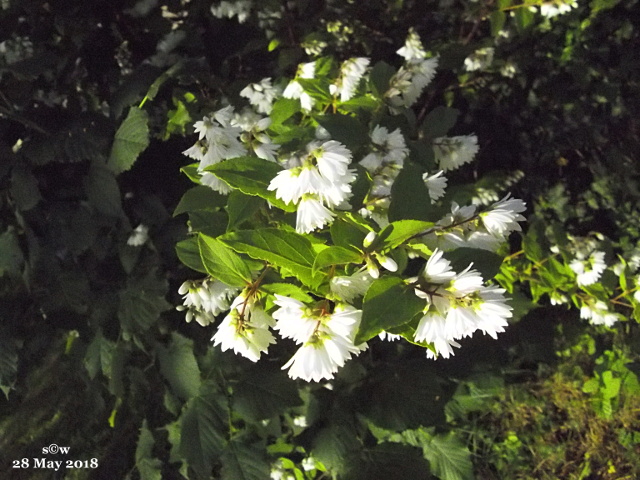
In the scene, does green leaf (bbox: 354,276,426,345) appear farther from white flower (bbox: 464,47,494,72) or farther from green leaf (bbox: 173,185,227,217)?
white flower (bbox: 464,47,494,72)

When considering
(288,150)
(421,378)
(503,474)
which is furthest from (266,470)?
(503,474)

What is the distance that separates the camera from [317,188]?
2.38ft

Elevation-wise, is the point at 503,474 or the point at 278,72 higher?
the point at 278,72

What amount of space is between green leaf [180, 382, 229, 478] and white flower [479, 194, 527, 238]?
101 centimetres

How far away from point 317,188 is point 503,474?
218cm

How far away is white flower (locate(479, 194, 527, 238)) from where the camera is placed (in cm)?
80

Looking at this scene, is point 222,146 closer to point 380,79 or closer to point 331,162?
point 331,162

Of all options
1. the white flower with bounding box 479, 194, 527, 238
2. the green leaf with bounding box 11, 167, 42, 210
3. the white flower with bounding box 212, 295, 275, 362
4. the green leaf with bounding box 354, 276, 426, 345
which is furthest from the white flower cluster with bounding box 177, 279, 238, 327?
the green leaf with bounding box 11, 167, 42, 210

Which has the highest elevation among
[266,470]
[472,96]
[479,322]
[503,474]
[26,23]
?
[26,23]

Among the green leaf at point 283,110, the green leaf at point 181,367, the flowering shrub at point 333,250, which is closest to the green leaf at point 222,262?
the flowering shrub at point 333,250

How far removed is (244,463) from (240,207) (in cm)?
112

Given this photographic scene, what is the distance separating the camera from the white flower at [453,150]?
1.21 meters

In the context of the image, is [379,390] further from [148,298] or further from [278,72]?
[278,72]

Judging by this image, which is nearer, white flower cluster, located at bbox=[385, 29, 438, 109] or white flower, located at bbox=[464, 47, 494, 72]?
white flower cluster, located at bbox=[385, 29, 438, 109]
